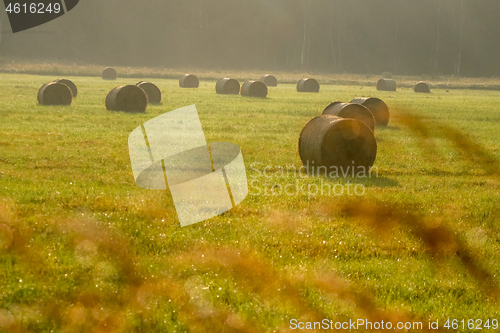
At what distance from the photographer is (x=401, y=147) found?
16.6m

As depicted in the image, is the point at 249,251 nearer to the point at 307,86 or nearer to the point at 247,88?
the point at 247,88

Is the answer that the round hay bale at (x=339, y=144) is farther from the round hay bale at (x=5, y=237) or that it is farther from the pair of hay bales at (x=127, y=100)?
the pair of hay bales at (x=127, y=100)

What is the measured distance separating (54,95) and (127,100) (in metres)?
4.57

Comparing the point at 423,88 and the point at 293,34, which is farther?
the point at 293,34

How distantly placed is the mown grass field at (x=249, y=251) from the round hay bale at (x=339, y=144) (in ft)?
2.21

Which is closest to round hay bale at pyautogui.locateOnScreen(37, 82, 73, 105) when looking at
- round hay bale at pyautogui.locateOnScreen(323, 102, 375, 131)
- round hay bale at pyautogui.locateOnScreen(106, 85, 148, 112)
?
round hay bale at pyautogui.locateOnScreen(106, 85, 148, 112)

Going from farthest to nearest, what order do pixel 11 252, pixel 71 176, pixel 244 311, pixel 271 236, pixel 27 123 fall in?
pixel 27 123 < pixel 71 176 < pixel 271 236 < pixel 11 252 < pixel 244 311

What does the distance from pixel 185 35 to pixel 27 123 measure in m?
98.7

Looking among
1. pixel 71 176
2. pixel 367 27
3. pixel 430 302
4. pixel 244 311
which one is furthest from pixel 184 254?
pixel 367 27

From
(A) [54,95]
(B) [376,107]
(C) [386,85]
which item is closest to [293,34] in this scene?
(C) [386,85]

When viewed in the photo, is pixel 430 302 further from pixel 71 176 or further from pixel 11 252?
pixel 71 176

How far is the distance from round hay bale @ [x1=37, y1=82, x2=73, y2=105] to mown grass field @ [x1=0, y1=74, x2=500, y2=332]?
1294 centimetres

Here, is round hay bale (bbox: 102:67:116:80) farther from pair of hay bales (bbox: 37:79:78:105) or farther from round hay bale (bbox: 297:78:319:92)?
pair of hay bales (bbox: 37:79:78:105)

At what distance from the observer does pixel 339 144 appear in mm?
12219
